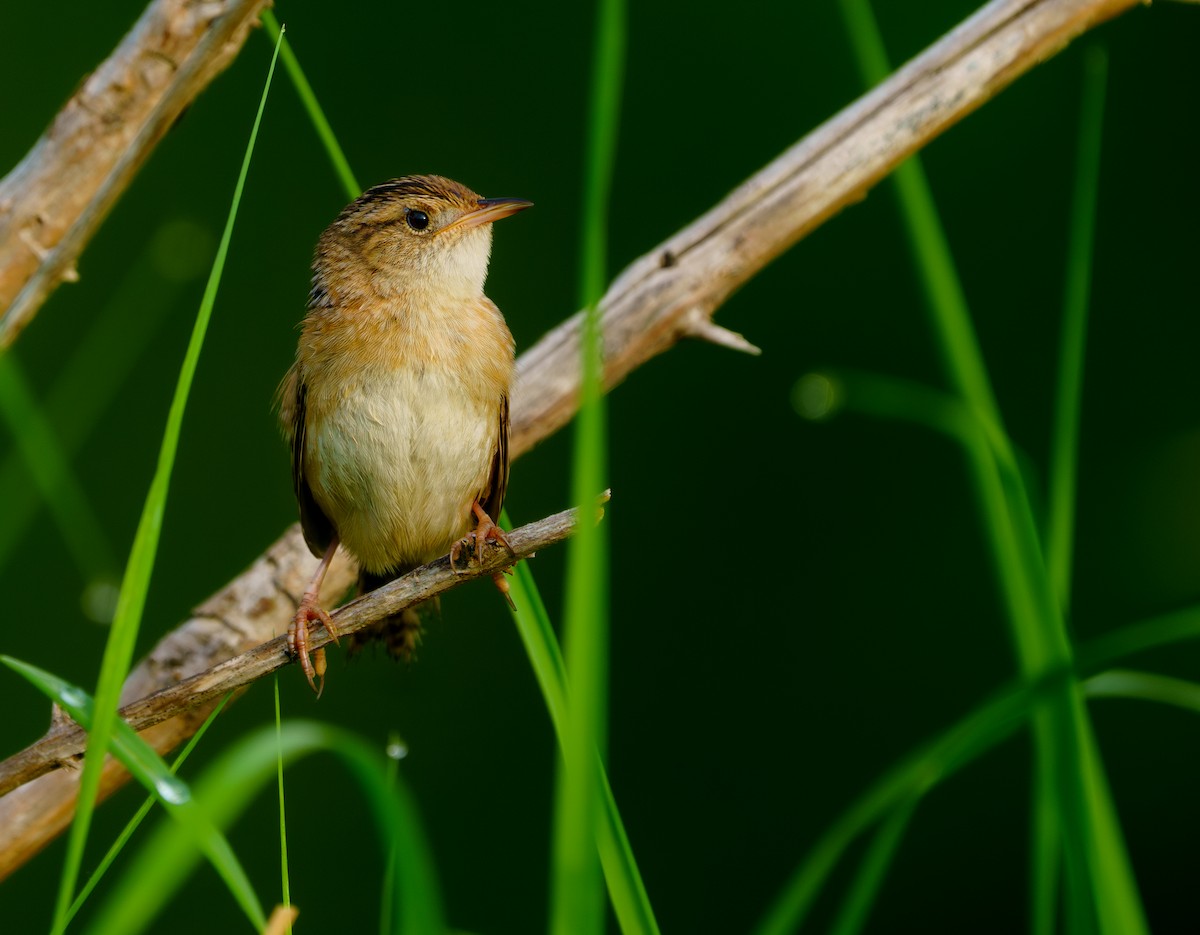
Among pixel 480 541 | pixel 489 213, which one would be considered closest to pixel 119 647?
pixel 480 541

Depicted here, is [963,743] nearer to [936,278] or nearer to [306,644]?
[936,278]

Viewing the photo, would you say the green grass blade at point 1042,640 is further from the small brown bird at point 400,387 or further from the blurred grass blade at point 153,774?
the small brown bird at point 400,387

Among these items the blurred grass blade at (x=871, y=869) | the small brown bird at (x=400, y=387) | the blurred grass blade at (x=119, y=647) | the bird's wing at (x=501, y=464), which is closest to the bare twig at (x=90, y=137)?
the small brown bird at (x=400, y=387)

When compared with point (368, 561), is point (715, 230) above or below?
above

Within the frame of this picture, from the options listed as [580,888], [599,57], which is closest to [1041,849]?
[580,888]

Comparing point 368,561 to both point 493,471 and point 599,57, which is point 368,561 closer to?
point 493,471

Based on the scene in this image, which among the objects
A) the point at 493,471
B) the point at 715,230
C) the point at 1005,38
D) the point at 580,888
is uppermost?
the point at 1005,38
